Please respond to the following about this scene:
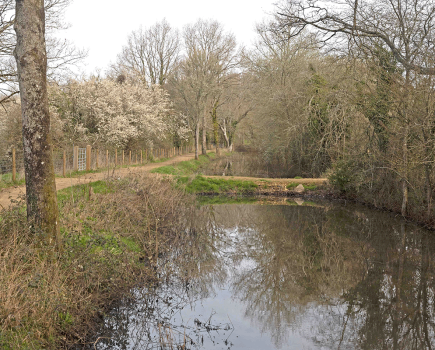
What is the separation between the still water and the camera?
5754 millimetres

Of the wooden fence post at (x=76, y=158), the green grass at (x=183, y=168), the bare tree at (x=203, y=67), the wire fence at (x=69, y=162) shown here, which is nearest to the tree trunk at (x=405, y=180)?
the wire fence at (x=69, y=162)

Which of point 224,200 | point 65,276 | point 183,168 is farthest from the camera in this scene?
point 183,168

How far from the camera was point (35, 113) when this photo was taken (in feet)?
19.0

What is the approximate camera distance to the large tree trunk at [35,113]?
5.73 metres

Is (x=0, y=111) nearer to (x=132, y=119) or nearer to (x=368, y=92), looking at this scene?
(x=132, y=119)

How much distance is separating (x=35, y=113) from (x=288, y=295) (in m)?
5.20

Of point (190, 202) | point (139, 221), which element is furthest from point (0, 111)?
point (139, 221)

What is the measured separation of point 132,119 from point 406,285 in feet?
78.1

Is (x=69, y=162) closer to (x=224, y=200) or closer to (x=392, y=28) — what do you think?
(x=224, y=200)

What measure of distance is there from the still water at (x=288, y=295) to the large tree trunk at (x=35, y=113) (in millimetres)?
1986

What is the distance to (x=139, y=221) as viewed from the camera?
9.54 m

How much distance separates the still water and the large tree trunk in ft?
6.51

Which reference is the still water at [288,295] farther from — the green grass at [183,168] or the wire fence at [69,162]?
the green grass at [183,168]

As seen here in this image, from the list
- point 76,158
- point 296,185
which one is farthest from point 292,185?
point 76,158
